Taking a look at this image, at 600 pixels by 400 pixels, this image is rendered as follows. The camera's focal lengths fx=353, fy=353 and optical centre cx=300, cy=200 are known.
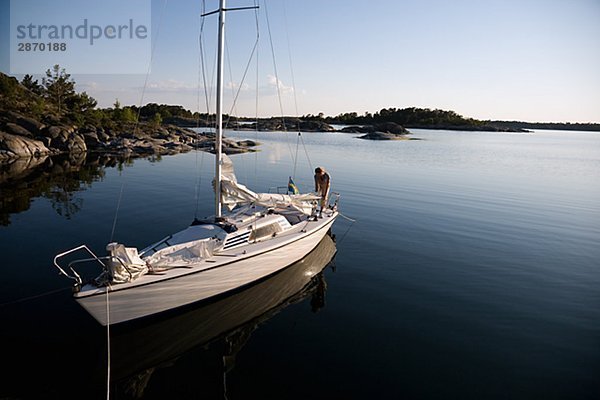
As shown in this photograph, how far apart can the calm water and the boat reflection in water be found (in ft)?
0.14

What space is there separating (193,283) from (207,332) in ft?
3.96

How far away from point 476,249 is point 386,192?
35.5 ft

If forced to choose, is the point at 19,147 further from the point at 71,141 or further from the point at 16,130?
the point at 71,141

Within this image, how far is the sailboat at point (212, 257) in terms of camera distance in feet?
24.8

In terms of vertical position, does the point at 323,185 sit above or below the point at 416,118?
below

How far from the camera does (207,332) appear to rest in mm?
8391

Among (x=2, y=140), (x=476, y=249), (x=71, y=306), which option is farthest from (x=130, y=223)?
(x=2, y=140)

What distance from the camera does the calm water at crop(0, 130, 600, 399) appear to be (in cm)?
680

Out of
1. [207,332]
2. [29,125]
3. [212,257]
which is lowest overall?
[207,332]

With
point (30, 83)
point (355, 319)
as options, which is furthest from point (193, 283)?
point (30, 83)

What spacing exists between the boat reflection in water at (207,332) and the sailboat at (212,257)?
363 millimetres

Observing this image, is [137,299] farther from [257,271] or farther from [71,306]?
[257,271]

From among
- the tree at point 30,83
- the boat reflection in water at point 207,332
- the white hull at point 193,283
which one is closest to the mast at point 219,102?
the white hull at point 193,283

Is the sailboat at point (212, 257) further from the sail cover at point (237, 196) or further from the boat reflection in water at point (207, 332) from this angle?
the boat reflection in water at point (207, 332)
